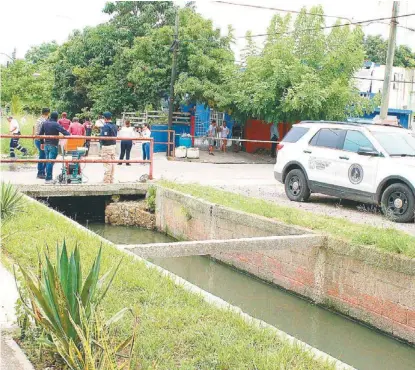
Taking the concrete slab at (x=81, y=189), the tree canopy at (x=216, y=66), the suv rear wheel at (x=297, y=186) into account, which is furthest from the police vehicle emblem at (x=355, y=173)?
the tree canopy at (x=216, y=66)

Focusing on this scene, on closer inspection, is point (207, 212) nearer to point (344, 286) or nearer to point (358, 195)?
point (358, 195)

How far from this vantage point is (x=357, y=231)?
946 cm

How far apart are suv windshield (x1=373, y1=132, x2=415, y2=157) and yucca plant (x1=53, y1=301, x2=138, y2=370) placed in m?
8.59

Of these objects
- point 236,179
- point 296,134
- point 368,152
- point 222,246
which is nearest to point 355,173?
point 368,152

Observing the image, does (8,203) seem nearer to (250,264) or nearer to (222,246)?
(222,246)

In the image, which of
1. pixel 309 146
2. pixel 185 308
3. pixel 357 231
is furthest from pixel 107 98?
pixel 185 308

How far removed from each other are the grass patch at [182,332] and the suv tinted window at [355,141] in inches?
258

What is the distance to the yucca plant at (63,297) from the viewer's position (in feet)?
14.3

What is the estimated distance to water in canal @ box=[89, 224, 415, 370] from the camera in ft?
25.5

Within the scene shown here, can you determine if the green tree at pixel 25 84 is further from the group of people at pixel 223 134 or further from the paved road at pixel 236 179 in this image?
the paved road at pixel 236 179

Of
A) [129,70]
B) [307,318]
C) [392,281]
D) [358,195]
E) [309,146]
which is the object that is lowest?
[307,318]

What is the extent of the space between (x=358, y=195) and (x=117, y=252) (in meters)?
6.14


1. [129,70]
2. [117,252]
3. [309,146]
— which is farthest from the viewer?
[129,70]

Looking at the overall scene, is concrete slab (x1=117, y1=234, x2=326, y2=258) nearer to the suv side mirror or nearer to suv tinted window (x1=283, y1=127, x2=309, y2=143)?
the suv side mirror
